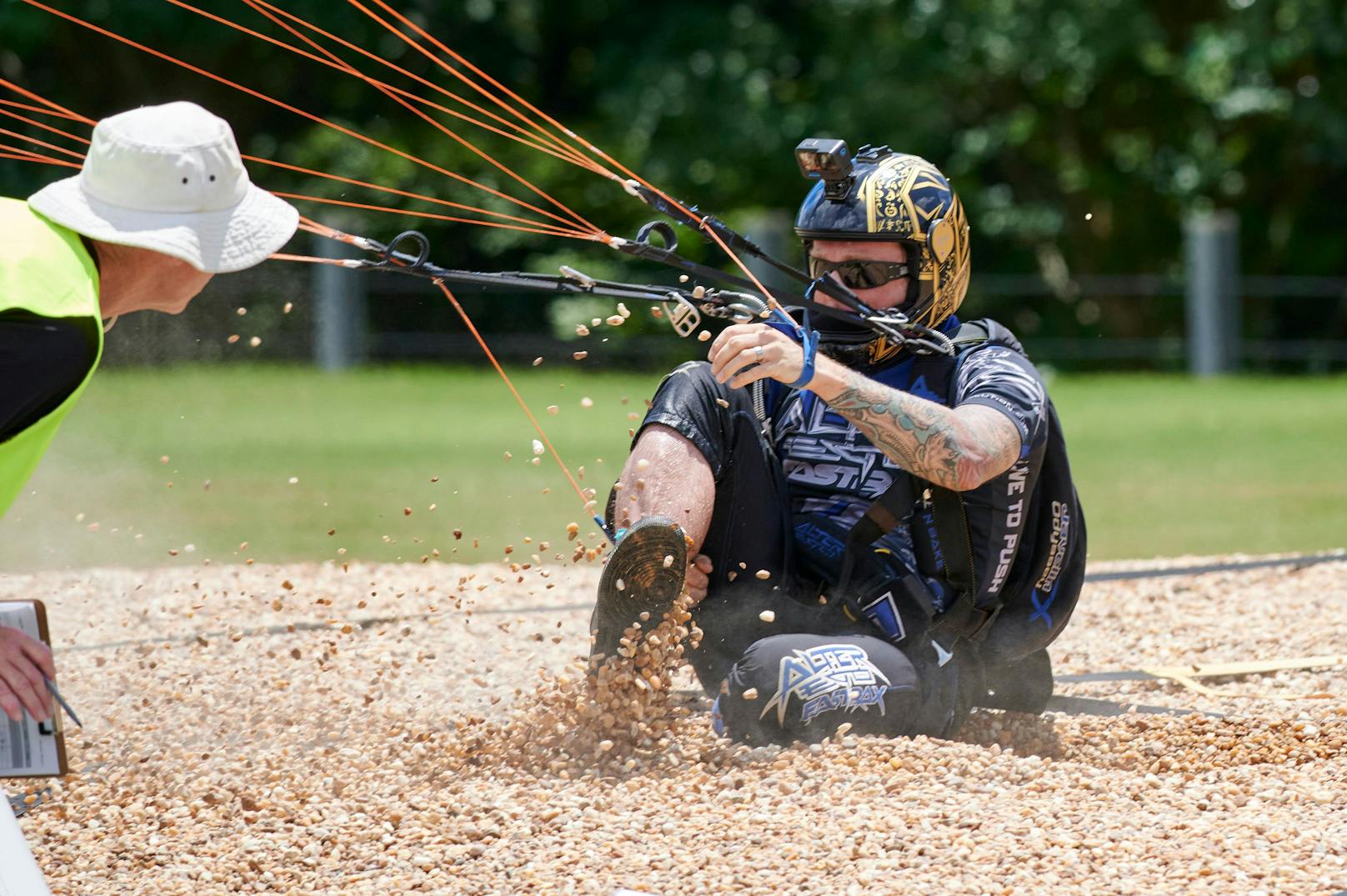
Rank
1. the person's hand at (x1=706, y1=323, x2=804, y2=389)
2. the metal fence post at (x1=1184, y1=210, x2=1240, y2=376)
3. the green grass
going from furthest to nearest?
the metal fence post at (x1=1184, y1=210, x2=1240, y2=376) < the green grass < the person's hand at (x1=706, y1=323, x2=804, y2=389)

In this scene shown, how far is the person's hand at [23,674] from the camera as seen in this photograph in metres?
3.09

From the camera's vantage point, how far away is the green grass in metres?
9.22

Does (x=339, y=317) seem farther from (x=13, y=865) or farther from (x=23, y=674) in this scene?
(x=13, y=865)

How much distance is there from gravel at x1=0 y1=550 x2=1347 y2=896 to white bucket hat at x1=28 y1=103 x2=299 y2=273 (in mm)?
1291

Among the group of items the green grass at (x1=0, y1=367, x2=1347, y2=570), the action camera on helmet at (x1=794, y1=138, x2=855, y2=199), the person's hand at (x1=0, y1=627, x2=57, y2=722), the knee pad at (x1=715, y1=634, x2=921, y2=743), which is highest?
the action camera on helmet at (x1=794, y1=138, x2=855, y2=199)

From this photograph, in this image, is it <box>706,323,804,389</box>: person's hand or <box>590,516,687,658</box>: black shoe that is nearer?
<box>706,323,804,389</box>: person's hand

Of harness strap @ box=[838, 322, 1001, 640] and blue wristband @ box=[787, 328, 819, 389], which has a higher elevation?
blue wristband @ box=[787, 328, 819, 389]

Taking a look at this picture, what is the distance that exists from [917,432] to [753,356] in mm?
482

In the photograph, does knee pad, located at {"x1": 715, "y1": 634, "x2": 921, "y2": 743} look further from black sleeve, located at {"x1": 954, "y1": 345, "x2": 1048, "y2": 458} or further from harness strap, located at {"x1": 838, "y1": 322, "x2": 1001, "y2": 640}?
black sleeve, located at {"x1": 954, "y1": 345, "x2": 1048, "y2": 458}

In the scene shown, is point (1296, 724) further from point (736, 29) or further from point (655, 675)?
point (736, 29)

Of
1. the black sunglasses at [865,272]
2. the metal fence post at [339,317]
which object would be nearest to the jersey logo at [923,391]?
the black sunglasses at [865,272]

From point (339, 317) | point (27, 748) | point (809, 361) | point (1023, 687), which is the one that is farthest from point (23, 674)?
point (339, 317)

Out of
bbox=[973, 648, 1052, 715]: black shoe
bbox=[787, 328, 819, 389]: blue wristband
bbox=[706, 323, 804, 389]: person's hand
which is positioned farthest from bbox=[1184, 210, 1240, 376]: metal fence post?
bbox=[706, 323, 804, 389]: person's hand

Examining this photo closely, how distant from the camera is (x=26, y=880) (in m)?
2.83
